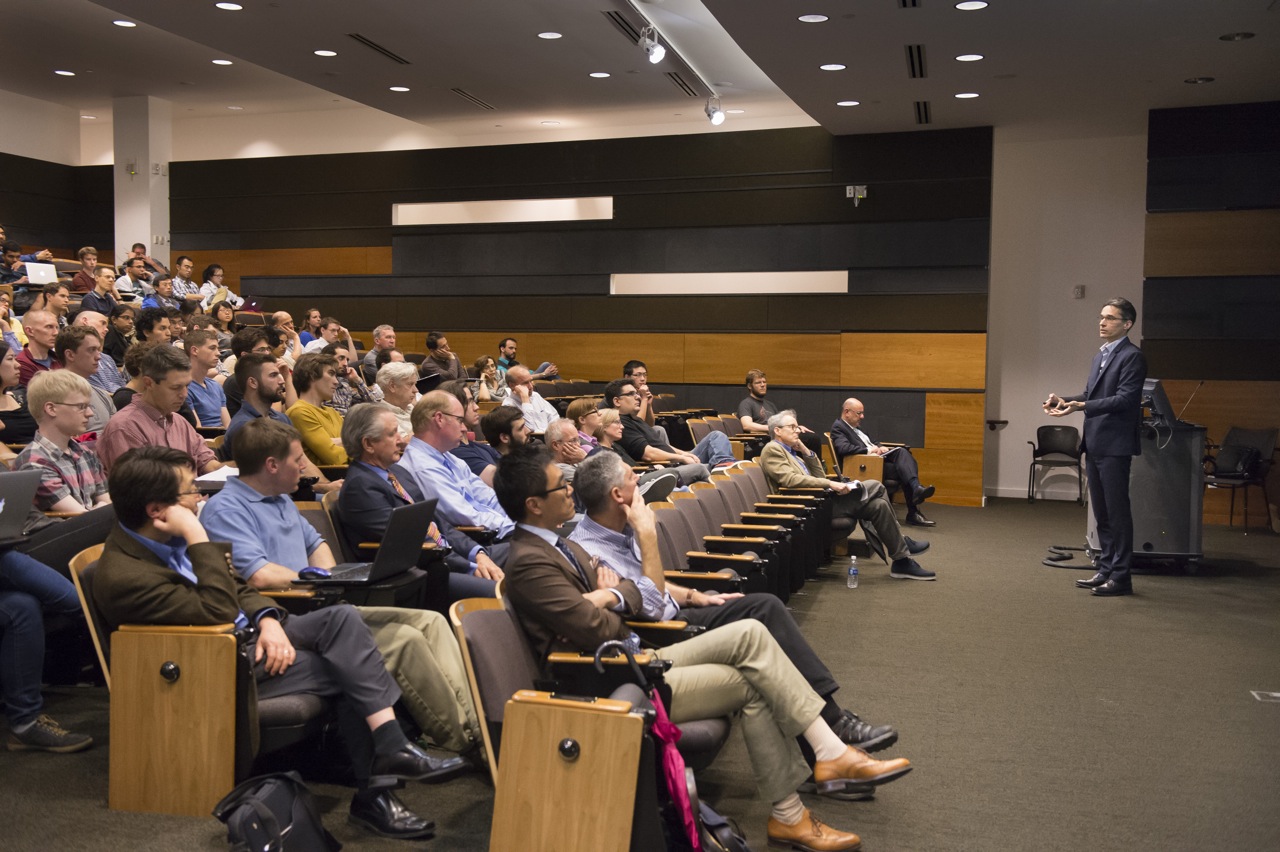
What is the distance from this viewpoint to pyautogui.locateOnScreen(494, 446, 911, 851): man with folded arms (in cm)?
273

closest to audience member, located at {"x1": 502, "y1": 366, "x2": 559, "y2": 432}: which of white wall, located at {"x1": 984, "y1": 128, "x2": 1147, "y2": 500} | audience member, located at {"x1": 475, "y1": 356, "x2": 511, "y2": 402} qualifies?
audience member, located at {"x1": 475, "y1": 356, "x2": 511, "y2": 402}

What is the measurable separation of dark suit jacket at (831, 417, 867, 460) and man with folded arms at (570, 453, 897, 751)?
5103 millimetres

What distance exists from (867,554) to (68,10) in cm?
782

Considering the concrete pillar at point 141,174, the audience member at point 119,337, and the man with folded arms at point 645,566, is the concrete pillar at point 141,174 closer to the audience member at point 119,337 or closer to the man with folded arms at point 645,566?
the audience member at point 119,337

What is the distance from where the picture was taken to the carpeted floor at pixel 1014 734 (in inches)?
115

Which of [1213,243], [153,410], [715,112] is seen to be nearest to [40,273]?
[715,112]

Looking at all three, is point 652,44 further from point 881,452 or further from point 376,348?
point 881,452

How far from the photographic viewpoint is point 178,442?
14.3 ft

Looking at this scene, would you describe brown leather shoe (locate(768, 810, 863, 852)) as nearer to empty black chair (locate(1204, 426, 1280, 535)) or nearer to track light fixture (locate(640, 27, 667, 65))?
track light fixture (locate(640, 27, 667, 65))

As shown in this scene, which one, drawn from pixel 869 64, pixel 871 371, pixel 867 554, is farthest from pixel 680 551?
pixel 871 371

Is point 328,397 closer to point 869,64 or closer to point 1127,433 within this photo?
point 1127,433

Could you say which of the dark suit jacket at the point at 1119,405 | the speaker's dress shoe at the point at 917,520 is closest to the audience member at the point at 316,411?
the dark suit jacket at the point at 1119,405

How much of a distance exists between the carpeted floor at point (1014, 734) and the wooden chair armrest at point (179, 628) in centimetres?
49

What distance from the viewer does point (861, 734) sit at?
128 inches
